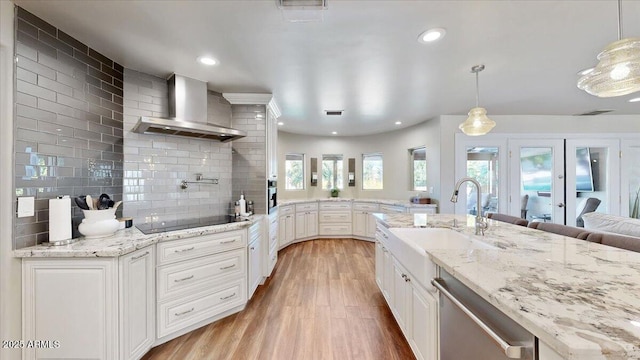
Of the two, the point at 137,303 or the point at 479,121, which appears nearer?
the point at 137,303

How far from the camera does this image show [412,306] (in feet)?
5.41

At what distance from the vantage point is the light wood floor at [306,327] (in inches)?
72.3

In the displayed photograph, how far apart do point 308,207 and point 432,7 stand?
4.21 metres

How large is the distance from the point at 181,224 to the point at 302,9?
212 centimetres

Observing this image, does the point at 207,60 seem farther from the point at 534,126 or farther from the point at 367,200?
the point at 534,126

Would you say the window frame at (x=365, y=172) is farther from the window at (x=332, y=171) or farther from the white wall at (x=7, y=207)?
the white wall at (x=7, y=207)

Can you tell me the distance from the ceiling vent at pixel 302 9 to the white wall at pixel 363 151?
3641mm

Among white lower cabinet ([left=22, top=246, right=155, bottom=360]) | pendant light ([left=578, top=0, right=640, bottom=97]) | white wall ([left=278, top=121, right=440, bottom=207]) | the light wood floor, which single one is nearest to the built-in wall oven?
the light wood floor

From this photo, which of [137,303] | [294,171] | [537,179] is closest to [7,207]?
[137,303]

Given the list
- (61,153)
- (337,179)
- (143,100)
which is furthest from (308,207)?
(61,153)

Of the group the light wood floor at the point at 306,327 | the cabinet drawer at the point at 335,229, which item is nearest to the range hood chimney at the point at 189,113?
the light wood floor at the point at 306,327

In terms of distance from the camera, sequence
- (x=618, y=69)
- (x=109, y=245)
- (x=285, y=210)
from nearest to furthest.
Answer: (x=618, y=69) < (x=109, y=245) < (x=285, y=210)

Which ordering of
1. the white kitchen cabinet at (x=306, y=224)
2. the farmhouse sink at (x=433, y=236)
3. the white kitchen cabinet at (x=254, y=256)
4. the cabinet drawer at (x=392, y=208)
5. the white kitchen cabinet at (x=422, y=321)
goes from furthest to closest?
the white kitchen cabinet at (x=306, y=224) → the cabinet drawer at (x=392, y=208) → the white kitchen cabinet at (x=254, y=256) → the farmhouse sink at (x=433, y=236) → the white kitchen cabinet at (x=422, y=321)

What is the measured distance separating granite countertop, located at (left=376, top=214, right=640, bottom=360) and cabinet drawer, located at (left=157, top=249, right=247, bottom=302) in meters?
1.81
